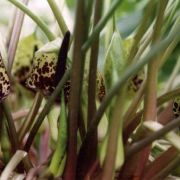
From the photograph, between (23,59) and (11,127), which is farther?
(23,59)

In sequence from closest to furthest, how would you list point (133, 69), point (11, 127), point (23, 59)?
1. point (133, 69)
2. point (11, 127)
3. point (23, 59)

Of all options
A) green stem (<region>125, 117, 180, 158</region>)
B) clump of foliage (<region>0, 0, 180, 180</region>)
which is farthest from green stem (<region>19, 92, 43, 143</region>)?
green stem (<region>125, 117, 180, 158</region>)

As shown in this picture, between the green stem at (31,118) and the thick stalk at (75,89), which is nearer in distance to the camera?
the thick stalk at (75,89)

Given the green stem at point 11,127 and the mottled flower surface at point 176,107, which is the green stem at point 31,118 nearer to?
the green stem at point 11,127

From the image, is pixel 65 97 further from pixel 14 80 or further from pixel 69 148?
pixel 14 80

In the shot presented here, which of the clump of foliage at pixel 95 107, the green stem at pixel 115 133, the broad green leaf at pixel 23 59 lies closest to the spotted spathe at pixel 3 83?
the clump of foliage at pixel 95 107

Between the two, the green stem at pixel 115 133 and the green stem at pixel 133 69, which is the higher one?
the green stem at pixel 133 69

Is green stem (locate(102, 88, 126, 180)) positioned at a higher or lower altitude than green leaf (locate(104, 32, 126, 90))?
lower

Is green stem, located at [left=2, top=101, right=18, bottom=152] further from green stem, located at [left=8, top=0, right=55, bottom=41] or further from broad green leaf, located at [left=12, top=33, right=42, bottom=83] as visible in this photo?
broad green leaf, located at [left=12, top=33, right=42, bottom=83]

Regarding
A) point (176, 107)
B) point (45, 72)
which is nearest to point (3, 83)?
point (45, 72)

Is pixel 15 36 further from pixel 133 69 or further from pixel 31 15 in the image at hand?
pixel 133 69

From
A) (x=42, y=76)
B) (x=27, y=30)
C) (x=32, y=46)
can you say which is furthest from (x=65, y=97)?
(x=27, y=30)
